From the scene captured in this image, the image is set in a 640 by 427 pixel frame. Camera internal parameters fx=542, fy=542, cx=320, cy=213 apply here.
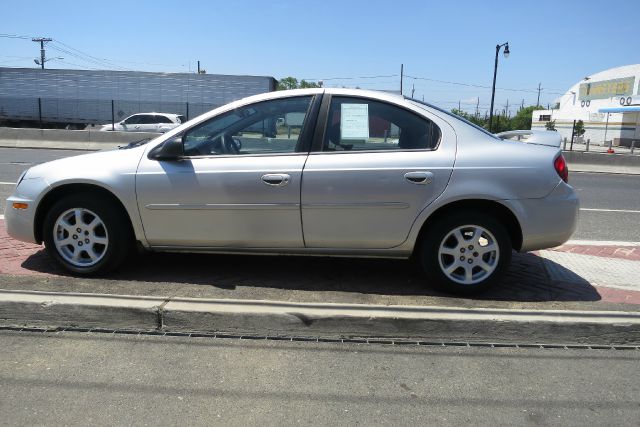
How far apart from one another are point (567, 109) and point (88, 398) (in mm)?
71976

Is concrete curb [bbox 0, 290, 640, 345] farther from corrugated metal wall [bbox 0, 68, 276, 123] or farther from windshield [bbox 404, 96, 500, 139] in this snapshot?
corrugated metal wall [bbox 0, 68, 276, 123]

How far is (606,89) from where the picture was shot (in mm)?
55406

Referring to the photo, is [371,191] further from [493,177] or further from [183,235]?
[183,235]

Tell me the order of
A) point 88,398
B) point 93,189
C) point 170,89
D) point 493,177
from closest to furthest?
point 88,398 → point 493,177 → point 93,189 → point 170,89

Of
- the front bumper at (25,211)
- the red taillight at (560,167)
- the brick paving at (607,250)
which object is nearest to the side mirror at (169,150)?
the front bumper at (25,211)

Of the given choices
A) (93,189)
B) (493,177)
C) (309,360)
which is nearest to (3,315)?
(93,189)

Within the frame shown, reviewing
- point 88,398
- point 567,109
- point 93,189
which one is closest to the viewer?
point 88,398

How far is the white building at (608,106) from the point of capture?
1949 inches

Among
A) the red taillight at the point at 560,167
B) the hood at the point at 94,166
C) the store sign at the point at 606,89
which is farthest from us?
the store sign at the point at 606,89

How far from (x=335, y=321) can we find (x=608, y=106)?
59.6 m

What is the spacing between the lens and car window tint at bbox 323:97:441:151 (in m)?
4.24

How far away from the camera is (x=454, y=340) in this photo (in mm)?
3723

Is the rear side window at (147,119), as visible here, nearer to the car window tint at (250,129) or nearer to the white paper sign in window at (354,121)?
the car window tint at (250,129)

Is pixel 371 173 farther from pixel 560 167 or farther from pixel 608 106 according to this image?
pixel 608 106
